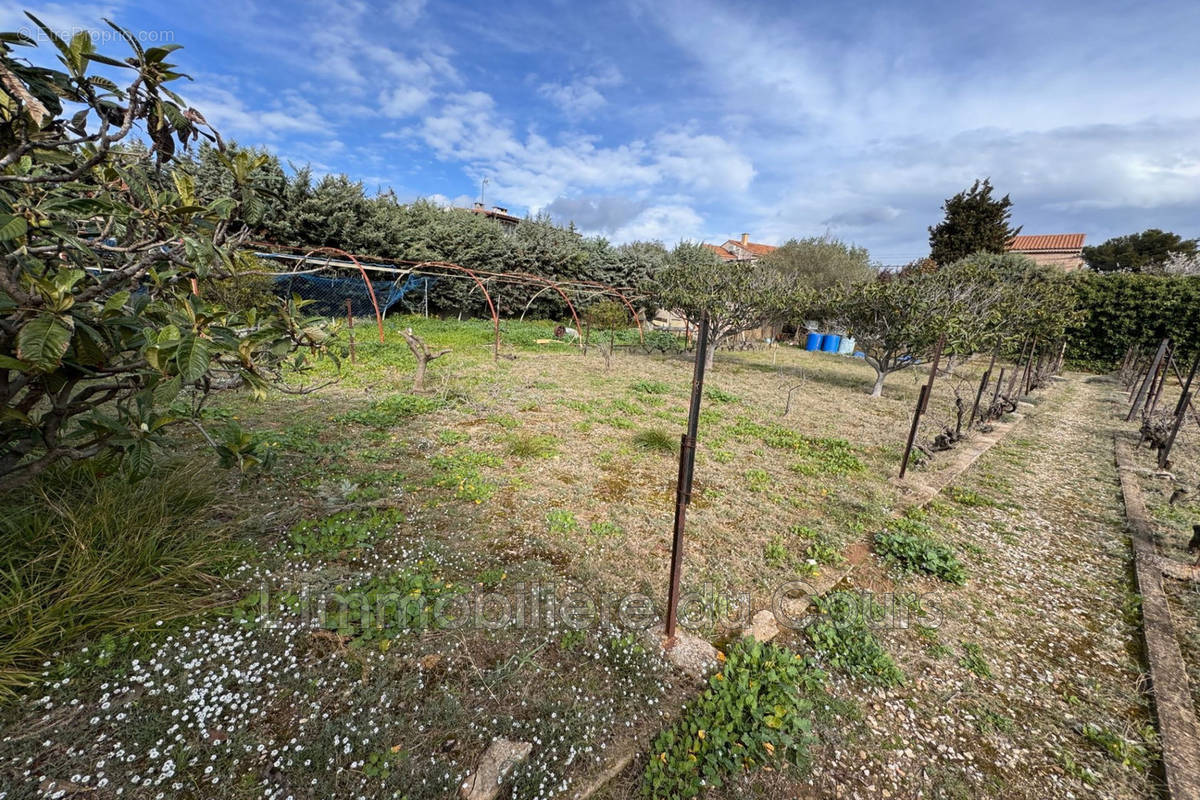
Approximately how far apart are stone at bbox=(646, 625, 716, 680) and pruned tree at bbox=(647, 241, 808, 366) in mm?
7858

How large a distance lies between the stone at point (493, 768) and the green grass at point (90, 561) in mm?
1637

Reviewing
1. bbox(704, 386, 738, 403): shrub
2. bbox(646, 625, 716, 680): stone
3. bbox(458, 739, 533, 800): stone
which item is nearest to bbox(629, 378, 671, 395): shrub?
bbox(704, 386, 738, 403): shrub

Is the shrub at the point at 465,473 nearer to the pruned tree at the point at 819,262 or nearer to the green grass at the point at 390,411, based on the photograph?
the green grass at the point at 390,411

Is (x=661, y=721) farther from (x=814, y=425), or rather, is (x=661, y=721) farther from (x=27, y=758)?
(x=814, y=425)

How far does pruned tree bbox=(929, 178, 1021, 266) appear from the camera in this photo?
20734 mm

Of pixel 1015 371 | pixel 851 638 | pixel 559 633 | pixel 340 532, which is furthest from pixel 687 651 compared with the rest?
pixel 1015 371

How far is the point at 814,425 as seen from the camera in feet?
21.5

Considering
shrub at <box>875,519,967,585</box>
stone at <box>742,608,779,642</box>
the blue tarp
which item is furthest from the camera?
the blue tarp

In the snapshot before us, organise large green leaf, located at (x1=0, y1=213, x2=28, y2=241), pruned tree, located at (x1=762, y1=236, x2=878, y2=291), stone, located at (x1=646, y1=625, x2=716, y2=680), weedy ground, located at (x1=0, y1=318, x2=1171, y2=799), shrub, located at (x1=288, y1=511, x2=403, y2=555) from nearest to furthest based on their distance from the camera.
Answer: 1. large green leaf, located at (x1=0, y1=213, x2=28, y2=241)
2. weedy ground, located at (x1=0, y1=318, x2=1171, y2=799)
3. stone, located at (x1=646, y1=625, x2=716, y2=680)
4. shrub, located at (x1=288, y1=511, x2=403, y2=555)
5. pruned tree, located at (x1=762, y1=236, x2=878, y2=291)

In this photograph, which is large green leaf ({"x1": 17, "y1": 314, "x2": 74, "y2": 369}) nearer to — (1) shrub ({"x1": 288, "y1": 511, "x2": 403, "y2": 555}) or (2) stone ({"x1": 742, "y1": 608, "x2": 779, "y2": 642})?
(1) shrub ({"x1": 288, "y1": 511, "x2": 403, "y2": 555})

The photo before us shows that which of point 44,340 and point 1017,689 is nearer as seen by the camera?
point 44,340

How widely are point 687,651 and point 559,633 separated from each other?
670 millimetres

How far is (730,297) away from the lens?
33.9 ft

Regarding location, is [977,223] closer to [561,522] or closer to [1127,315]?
[1127,315]
